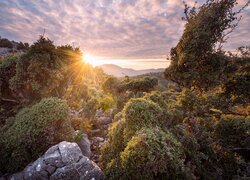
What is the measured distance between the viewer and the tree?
860 centimetres

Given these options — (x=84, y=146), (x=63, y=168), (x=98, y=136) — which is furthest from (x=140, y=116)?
(x=98, y=136)

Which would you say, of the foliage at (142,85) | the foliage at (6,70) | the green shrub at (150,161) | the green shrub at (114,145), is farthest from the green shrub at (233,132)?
the foliage at (142,85)

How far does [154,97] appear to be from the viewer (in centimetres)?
855

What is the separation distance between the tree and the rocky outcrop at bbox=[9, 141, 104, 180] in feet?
22.7

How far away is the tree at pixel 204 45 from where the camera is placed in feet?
28.2

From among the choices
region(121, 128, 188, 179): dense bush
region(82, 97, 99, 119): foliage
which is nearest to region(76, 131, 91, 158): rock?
region(82, 97, 99, 119): foliage

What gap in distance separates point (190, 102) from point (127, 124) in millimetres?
4065

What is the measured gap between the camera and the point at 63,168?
6.36 m

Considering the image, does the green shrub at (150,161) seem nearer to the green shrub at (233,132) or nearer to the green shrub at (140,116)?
the green shrub at (140,116)

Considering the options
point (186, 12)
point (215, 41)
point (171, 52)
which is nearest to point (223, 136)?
point (215, 41)

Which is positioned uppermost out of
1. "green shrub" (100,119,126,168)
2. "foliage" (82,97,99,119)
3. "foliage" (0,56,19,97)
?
"foliage" (0,56,19,97)

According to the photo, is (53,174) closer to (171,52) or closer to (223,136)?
(223,136)

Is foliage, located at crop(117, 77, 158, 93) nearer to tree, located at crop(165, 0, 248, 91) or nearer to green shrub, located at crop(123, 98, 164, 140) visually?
tree, located at crop(165, 0, 248, 91)

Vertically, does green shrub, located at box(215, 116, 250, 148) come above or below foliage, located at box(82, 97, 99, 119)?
above
